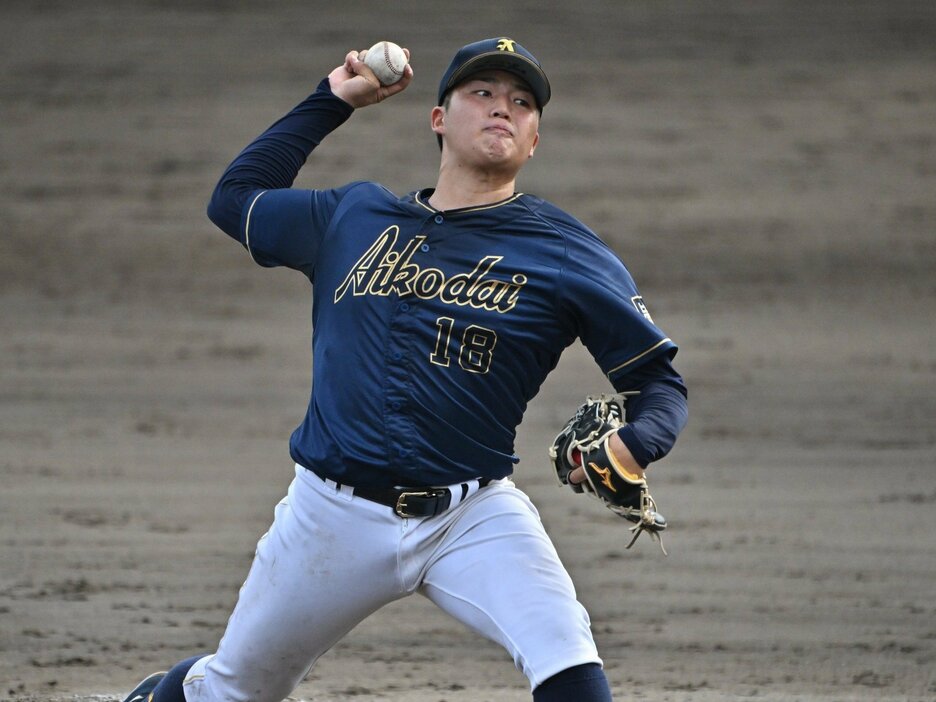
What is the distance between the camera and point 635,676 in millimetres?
4699

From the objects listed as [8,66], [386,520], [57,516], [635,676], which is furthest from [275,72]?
[386,520]

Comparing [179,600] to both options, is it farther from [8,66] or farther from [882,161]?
[8,66]

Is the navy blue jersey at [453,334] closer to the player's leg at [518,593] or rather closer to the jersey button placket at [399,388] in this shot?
the jersey button placket at [399,388]

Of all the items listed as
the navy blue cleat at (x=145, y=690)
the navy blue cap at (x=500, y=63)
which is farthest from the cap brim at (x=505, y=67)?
the navy blue cleat at (x=145, y=690)

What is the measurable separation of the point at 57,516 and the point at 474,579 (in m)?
4.13

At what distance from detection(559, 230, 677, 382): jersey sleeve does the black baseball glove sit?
0.10 metres

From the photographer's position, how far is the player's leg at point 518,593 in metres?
2.74

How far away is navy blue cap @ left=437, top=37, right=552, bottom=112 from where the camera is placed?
308 cm

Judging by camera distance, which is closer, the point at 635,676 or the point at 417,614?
the point at 635,676

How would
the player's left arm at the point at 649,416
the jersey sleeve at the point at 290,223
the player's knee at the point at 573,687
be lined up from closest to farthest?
Answer: the player's knee at the point at 573,687
the player's left arm at the point at 649,416
the jersey sleeve at the point at 290,223

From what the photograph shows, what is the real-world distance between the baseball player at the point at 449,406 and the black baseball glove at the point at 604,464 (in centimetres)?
1

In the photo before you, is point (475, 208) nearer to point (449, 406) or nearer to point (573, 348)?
point (449, 406)

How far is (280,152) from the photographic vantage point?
11.0 ft

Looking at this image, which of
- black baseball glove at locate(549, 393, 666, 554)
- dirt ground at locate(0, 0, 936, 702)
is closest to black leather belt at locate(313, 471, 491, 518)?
black baseball glove at locate(549, 393, 666, 554)
